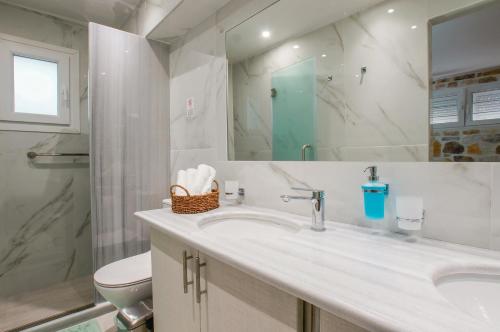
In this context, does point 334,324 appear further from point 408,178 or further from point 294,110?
point 294,110

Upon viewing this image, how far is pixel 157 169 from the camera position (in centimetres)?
199

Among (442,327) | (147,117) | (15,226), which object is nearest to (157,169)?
(147,117)

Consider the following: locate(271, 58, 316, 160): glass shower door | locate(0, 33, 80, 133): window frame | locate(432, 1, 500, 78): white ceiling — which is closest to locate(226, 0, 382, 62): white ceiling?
locate(271, 58, 316, 160): glass shower door

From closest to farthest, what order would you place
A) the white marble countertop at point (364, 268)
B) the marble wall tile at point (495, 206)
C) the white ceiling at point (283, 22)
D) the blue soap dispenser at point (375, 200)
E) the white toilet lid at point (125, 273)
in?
the white marble countertop at point (364, 268) → the marble wall tile at point (495, 206) → the blue soap dispenser at point (375, 200) → the white ceiling at point (283, 22) → the white toilet lid at point (125, 273)

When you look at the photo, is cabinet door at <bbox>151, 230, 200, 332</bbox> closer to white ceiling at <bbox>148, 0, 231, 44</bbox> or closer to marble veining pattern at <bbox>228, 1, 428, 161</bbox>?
marble veining pattern at <bbox>228, 1, 428, 161</bbox>

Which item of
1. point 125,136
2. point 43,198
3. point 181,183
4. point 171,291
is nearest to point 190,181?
point 181,183

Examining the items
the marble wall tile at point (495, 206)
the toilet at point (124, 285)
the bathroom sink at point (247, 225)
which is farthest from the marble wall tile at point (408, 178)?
the toilet at point (124, 285)

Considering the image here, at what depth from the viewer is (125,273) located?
1.38m

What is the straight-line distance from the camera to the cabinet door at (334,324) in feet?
1.54

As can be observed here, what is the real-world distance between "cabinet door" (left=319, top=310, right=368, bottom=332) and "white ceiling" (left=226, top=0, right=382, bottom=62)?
3.36ft

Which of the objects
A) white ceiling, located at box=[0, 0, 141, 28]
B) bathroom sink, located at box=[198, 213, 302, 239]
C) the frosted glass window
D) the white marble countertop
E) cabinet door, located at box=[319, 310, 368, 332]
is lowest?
cabinet door, located at box=[319, 310, 368, 332]

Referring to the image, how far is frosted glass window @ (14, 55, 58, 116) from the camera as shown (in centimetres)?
201

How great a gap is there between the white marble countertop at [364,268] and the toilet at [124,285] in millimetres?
564

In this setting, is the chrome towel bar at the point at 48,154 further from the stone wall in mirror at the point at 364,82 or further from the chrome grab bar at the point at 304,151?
the chrome grab bar at the point at 304,151
